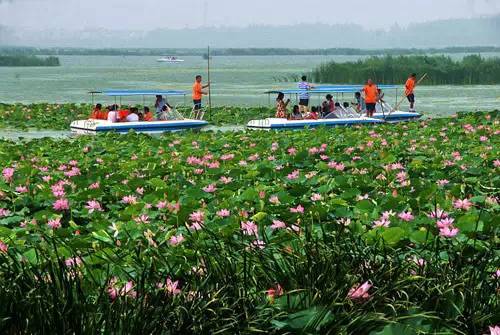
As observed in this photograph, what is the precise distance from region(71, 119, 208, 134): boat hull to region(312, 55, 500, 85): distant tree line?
2466 centimetres

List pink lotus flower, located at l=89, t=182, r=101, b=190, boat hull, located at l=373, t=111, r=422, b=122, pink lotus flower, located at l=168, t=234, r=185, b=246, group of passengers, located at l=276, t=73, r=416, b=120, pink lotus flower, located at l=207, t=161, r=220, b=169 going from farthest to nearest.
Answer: boat hull, located at l=373, t=111, r=422, b=122 < group of passengers, located at l=276, t=73, r=416, b=120 < pink lotus flower, located at l=207, t=161, r=220, b=169 < pink lotus flower, located at l=89, t=182, r=101, b=190 < pink lotus flower, located at l=168, t=234, r=185, b=246

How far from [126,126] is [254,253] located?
16083 mm

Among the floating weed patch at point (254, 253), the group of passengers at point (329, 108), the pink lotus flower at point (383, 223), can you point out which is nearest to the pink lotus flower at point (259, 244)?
the floating weed patch at point (254, 253)

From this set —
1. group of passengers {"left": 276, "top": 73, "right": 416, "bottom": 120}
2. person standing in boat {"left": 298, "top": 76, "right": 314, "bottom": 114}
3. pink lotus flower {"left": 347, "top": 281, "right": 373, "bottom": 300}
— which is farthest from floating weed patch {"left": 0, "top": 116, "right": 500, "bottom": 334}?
person standing in boat {"left": 298, "top": 76, "right": 314, "bottom": 114}

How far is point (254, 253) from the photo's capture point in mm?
4613

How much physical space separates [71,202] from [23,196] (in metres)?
0.65

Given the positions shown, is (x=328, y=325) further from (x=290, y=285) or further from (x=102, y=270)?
(x=102, y=270)

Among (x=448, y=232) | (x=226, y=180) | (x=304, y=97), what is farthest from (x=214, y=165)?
(x=304, y=97)

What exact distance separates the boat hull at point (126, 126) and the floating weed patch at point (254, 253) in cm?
1069

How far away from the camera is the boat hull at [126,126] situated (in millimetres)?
20047

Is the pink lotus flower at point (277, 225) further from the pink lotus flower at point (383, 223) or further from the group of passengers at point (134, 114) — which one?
the group of passengers at point (134, 114)

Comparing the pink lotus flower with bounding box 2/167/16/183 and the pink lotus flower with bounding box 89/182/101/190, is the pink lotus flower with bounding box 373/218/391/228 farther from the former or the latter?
the pink lotus flower with bounding box 2/167/16/183

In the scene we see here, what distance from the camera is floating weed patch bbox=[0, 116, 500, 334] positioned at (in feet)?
12.7

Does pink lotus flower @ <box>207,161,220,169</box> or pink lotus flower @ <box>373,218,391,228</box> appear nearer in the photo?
pink lotus flower @ <box>373,218,391,228</box>
